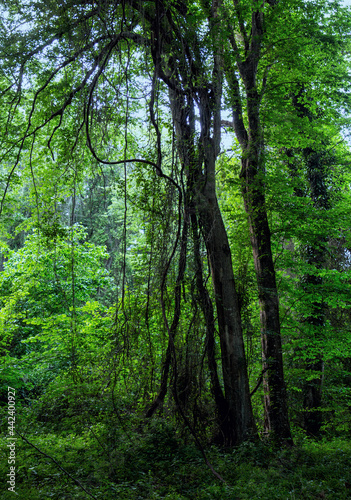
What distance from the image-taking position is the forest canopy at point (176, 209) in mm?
3475

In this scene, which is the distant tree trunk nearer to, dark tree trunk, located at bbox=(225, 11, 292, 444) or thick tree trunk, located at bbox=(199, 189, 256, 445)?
dark tree trunk, located at bbox=(225, 11, 292, 444)

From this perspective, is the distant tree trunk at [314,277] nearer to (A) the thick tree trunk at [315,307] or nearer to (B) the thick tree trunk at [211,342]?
(A) the thick tree trunk at [315,307]

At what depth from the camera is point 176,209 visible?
4.17 meters

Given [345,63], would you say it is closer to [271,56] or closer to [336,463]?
[271,56]

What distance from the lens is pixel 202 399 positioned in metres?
4.77

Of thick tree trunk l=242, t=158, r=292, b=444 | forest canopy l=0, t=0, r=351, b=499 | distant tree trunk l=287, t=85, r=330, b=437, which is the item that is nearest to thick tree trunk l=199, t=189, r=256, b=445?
forest canopy l=0, t=0, r=351, b=499

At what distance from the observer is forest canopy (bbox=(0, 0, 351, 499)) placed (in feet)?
11.4

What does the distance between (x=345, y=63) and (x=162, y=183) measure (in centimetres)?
585

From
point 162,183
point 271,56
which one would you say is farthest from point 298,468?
point 271,56

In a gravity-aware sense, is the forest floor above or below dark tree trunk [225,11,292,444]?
below

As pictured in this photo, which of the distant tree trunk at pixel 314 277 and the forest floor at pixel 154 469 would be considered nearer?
the forest floor at pixel 154 469

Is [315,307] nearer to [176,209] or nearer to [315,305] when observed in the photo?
[315,305]

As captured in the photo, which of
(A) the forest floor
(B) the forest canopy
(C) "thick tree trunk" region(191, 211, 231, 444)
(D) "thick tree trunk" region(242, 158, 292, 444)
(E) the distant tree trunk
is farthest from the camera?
(E) the distant tree trunk

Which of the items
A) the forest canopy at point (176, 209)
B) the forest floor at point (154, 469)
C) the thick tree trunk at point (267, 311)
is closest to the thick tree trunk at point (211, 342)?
the forest canopy at point (176, 209)
